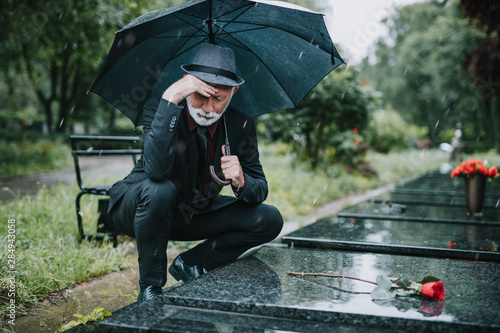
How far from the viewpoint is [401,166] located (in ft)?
47.4

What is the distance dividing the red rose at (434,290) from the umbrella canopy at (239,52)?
56.7 inches

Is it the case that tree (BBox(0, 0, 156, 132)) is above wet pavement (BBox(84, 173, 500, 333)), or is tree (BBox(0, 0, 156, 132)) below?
above

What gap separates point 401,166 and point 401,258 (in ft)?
40.7

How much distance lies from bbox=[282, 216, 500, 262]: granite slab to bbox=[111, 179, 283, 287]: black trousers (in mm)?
774

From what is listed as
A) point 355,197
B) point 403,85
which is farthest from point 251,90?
point 403,85

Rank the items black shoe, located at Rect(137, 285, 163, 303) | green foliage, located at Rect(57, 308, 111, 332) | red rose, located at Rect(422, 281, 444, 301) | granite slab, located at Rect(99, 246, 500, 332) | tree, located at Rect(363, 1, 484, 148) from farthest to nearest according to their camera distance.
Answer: tree, located at Rect(363, 1, 484, 148) < black shoe, located at Rect(137, 285, 163, 303) < green foliage, located at Rect(57, 308, 111, 332) < red rose, located at Rect(422, 281, 444, 301) < granite slab, located at Rect(99, 246, 500, 332)

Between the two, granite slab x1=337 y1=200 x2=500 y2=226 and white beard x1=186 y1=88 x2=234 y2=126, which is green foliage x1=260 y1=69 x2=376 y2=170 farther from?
white beard x1=186 y1=88 x2=234 y2=126

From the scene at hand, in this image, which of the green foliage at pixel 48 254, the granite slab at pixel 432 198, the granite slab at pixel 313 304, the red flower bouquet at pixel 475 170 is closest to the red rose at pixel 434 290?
the granite slab at pixel 313 304

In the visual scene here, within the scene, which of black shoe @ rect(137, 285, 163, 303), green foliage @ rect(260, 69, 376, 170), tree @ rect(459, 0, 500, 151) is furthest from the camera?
tree @ rect(459, 0, 500, 151)

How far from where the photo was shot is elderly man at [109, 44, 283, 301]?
225cm

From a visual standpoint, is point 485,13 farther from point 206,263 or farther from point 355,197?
point 206,263

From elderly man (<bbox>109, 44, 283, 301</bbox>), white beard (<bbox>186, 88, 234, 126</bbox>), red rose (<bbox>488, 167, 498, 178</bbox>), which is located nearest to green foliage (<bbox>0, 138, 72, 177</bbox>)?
elderly man (<bbox>109, 44, 283, 301</bbox>)

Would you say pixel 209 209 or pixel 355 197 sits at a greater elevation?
pixel 209 209

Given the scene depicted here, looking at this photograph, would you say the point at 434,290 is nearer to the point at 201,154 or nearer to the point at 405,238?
the point at 201,154
